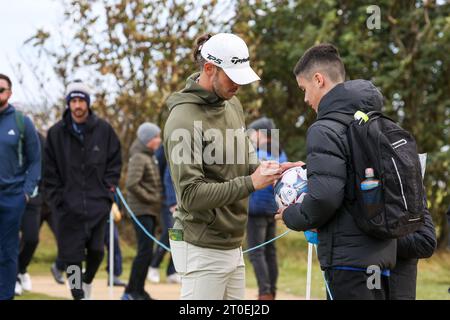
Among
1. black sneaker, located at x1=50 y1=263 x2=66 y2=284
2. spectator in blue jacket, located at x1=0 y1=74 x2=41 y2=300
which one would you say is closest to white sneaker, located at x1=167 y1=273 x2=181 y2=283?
black sneaker, located at x1=50 y1=263 x2=66 y2=284

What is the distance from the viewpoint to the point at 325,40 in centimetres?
Answer: 1828

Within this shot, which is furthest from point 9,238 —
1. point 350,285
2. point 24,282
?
point 350,285

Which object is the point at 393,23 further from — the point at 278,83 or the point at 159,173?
the point at 159,173

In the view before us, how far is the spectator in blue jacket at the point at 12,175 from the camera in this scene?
31.4ft

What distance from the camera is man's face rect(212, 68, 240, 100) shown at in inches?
222

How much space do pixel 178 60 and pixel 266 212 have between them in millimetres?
7708

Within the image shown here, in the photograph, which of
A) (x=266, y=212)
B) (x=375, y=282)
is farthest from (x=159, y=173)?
(x=375, y=282)

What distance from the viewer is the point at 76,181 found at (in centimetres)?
982

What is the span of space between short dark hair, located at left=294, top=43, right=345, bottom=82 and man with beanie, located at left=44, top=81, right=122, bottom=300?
487 centimetres

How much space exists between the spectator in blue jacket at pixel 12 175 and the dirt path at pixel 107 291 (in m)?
2.29

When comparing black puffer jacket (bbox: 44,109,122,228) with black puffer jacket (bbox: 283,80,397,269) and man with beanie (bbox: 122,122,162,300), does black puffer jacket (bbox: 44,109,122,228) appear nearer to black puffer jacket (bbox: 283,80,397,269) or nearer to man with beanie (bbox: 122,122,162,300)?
man with beanie (bbox: 122,122,162,300)

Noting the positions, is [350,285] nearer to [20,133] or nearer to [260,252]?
[20,133]

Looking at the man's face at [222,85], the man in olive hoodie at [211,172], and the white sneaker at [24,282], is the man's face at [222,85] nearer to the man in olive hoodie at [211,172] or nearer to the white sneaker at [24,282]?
the man in olive hoodie at [211,172]

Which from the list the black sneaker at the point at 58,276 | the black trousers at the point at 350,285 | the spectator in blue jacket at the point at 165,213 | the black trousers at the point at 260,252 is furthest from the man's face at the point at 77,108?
the black trousers at the point at 350,285
